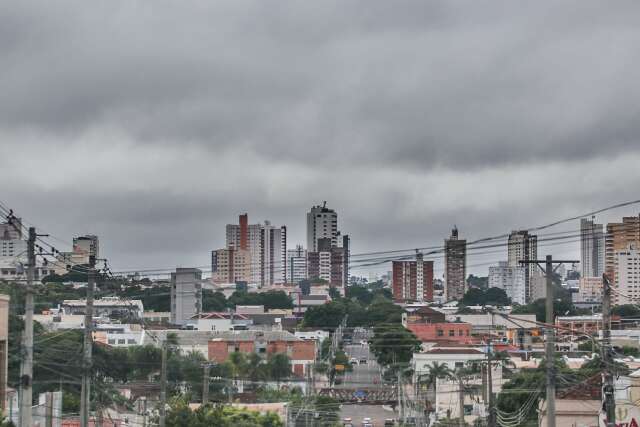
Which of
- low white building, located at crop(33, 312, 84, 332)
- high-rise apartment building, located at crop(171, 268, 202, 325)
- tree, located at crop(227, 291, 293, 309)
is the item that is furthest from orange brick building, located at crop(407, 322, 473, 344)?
tree, located at crop(227, 291, 293, 309)

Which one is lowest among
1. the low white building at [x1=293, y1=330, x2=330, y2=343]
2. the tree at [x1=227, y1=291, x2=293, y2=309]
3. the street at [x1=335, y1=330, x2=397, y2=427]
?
the street at [x1=335, y1=330, x2=397, y2=427]

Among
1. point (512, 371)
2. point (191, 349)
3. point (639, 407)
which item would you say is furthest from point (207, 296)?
point (639, 407)

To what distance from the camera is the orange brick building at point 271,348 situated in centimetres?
8994

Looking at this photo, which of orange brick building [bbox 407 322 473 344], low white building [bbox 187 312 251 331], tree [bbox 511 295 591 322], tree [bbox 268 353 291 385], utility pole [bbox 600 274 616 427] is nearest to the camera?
utility pole [bbox 600 274 616 427]

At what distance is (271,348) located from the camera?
301ft

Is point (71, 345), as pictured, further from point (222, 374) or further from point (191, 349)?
point (191, 349)

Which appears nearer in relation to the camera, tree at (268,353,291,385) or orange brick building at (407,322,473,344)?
tree at (268,353,291,385)

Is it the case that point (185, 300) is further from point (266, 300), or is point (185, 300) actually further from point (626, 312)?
point (626, 312)

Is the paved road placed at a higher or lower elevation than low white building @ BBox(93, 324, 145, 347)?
lower

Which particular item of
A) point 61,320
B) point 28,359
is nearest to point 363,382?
point 61,320

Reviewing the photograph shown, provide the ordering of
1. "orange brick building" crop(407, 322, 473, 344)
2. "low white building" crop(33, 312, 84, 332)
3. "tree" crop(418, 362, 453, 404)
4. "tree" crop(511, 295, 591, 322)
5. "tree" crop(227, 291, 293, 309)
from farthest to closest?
1. "tree" crop(227, 291, 293, 309)
2. "tree" crop(511, 295, 591, 322)
3. "orange brick building" crop(407, 322, 473, 344)
4. "low white building" crop(33, 312, 84, 332)
5. "tree" crop(418, 362, 453, 404)

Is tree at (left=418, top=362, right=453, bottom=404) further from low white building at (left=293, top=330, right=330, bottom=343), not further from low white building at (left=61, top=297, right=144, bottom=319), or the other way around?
low white building at (left=61, top=297, right=144, bottom=319)

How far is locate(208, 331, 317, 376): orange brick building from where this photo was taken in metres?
89.9

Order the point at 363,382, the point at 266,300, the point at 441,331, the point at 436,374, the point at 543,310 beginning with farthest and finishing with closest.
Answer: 1. the point at 266,300
2. the point at 543,310
3. the point at 441,331
4. the point at 363,382
5. the point at 436,374
